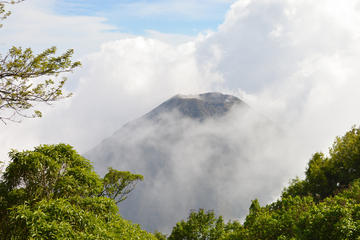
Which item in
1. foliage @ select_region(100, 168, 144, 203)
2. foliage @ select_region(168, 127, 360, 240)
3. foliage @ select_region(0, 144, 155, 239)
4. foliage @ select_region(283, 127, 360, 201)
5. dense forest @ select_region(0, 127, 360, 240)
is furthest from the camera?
foliage @ select_region(100, 168, 144, 203)

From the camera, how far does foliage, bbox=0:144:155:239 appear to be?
1240cm

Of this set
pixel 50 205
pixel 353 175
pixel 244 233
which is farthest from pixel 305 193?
pixel 50 205

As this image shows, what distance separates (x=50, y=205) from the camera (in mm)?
12492

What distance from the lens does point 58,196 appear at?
53.7 ft

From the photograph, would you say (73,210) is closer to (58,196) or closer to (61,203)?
(61,203)

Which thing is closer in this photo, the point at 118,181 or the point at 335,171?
the point at 335,171

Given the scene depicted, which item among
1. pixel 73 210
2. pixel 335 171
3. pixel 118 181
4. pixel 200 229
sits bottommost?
pixel 73 210

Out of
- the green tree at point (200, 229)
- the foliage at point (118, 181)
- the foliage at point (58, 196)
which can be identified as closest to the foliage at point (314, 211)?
the green tree at point (200, 229)

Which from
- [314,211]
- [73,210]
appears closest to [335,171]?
[314,211]

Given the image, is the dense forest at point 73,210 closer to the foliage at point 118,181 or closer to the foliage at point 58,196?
the foliage at point 58,196

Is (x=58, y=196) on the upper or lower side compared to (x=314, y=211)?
lower

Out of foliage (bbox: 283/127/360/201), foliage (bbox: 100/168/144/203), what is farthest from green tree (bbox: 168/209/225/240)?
foliage (bbox: 283/127/360/201)

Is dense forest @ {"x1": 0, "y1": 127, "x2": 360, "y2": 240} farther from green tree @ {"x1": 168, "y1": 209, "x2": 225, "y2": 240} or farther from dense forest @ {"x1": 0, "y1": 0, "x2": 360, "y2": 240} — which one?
green tree @ {"x1": 168, "y1": 209, "x2": 225, "y2": 240}

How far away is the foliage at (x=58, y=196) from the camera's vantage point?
488 inches
